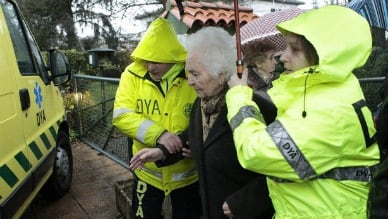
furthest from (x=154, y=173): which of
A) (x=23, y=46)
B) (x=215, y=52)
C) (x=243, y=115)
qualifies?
(x=23, y=46)

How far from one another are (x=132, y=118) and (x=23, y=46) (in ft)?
5.18

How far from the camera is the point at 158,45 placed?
2.40 meters

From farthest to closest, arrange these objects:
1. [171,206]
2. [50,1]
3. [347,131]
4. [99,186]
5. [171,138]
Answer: [50,1] < [99,186] < [171,206] < [171,138] < [347,131]

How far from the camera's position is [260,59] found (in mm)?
2631

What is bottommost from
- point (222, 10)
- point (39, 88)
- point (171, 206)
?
point (171, 206)

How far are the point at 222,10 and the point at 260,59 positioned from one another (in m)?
3.66

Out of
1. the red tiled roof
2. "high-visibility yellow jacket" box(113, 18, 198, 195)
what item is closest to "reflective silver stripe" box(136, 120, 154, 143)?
"high-visibility yellow jacket" box(113, 18, 198, 195)

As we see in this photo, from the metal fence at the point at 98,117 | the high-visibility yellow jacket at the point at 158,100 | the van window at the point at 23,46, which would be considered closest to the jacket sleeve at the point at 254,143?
the high-visibility yellow jacket at the point at 158,100

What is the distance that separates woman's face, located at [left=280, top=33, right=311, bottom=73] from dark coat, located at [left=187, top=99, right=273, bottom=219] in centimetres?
50

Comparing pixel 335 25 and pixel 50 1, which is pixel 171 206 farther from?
pixel 50 1

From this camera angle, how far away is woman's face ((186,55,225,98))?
1.96 meters

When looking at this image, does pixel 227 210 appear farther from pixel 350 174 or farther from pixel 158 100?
pixel 158 100

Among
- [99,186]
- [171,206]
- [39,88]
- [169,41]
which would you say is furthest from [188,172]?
[99,186]

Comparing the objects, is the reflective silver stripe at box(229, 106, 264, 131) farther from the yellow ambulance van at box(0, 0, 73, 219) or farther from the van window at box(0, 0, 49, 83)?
the van window at box(0, 0, 49, 83)
